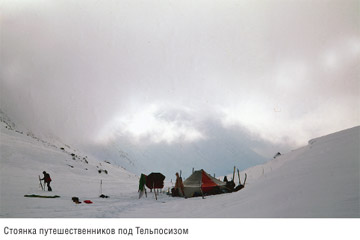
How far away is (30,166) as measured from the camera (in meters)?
22.5

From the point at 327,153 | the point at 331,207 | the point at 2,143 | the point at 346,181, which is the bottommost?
the point at 331,207

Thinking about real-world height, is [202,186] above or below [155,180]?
below

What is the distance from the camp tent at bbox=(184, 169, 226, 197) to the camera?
1741 cm

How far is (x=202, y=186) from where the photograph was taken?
17266mm

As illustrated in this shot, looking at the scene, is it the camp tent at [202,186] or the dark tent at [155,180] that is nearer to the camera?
the camp tent at [202,186]

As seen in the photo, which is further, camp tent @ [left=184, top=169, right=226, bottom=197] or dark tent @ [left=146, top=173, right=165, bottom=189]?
dark tent @ [left=146, top=173, right=165, bottom=189]

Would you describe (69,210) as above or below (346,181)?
below

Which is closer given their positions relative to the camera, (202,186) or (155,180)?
(202,186)

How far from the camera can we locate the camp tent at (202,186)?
1741 centimetres

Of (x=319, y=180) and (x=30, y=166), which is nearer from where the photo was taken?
(x=319, y=180)
